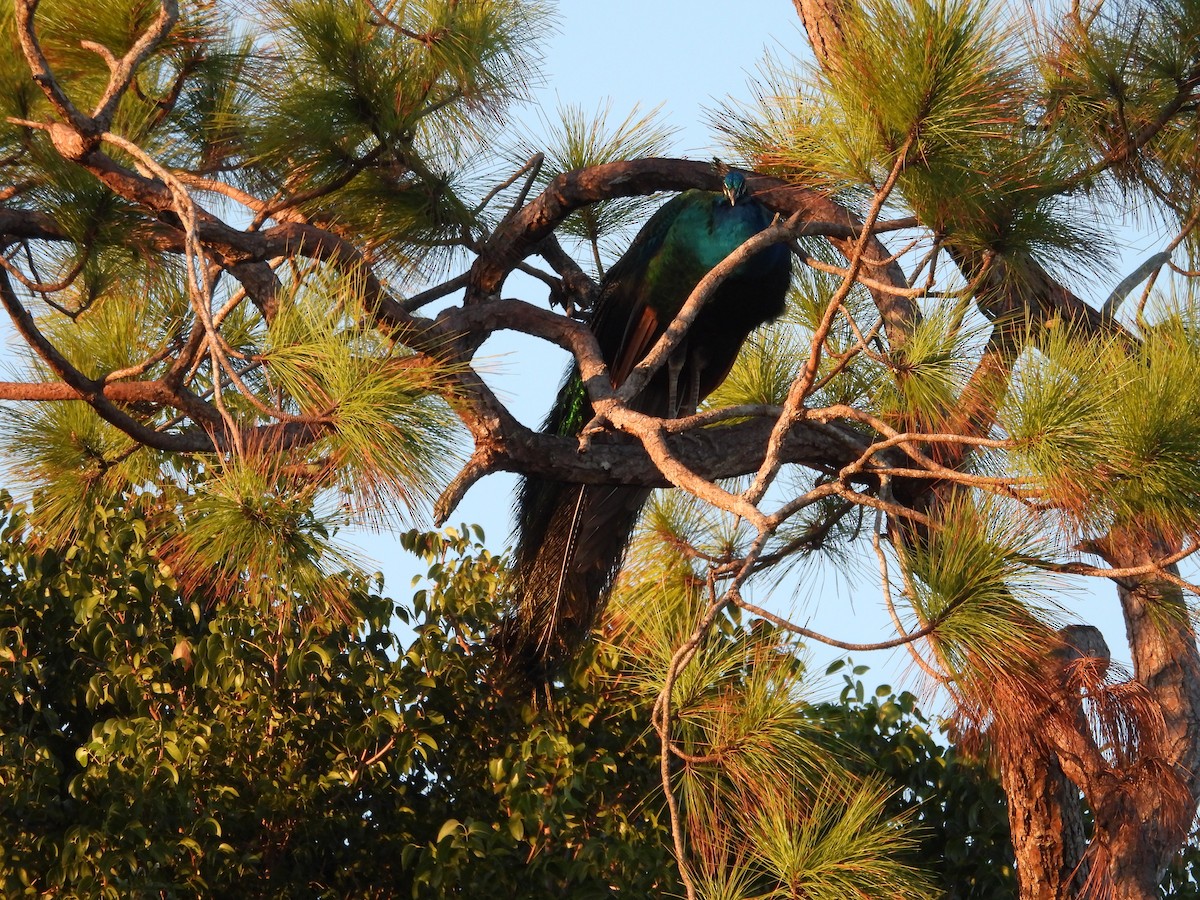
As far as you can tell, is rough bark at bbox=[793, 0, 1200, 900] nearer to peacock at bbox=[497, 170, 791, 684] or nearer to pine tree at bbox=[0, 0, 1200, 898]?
pine tree at bbox=[0, 0, 1200, 898]

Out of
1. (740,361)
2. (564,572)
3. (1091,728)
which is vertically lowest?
(1091,728)

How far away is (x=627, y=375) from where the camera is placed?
3381mm

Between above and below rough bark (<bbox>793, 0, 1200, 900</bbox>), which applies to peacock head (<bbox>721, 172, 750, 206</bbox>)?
above

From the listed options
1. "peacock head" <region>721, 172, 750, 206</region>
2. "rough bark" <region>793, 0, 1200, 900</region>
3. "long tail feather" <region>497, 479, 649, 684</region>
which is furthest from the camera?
"long tail feather" <region>497, 479, 649, 684</region>

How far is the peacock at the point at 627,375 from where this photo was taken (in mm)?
3135

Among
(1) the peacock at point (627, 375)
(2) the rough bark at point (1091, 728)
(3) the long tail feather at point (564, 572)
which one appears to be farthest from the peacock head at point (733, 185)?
(3) the long tail feather at point (564, 572)

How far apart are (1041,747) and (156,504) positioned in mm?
2004

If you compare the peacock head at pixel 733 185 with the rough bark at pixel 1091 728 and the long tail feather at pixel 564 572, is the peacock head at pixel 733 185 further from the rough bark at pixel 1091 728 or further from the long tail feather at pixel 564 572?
the long tail feather at pixel 564 572

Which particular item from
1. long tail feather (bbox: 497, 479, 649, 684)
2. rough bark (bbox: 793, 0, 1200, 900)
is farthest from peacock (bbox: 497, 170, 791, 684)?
rough bark (bbox: 793, 0, 1200, 900)

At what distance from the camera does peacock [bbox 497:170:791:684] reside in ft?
10.3

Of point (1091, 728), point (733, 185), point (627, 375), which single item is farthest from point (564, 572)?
point (1091, 728)

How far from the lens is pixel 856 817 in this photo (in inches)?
72.0

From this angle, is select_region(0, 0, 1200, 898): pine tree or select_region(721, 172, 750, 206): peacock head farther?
select_region(721, 172, 750, 206): peacock head

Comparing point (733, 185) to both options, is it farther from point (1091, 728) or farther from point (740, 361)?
point (1091, 728)
